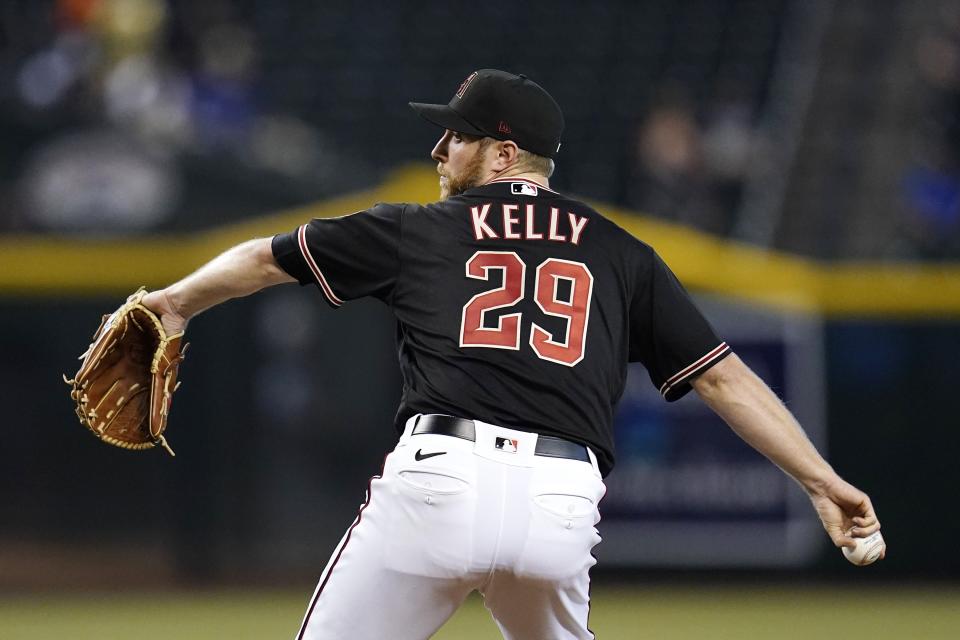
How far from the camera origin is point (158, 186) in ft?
31.5

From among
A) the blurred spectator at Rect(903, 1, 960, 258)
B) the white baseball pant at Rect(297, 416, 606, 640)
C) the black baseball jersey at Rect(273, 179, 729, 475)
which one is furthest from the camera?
the blurred spectator at Rect(903, 1, 960, 258)

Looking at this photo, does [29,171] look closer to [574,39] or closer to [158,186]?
[158,186]

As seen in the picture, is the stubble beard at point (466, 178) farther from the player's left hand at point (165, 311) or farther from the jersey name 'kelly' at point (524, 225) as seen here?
the player's left hand at point (165, 311)

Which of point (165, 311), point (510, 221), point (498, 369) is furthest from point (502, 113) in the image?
point (165, 311)

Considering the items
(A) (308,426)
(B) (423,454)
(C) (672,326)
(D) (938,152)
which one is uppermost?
(D) (938,152)

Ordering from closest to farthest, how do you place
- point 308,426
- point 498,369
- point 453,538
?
point 453,538, point 498,369, point 308,426

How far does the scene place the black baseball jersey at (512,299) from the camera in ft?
10.9

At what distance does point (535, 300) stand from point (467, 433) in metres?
0.33

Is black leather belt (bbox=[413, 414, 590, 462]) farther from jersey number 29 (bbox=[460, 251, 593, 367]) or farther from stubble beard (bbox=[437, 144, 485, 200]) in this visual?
stubble beard (bbox=[437, 144, 485, 200])

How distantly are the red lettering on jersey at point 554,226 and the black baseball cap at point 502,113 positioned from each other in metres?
0.13

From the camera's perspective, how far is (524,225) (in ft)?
11.3

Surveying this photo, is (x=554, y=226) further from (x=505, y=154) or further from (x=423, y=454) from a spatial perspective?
(x=423, y=454)

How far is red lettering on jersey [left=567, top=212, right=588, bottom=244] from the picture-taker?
346cm

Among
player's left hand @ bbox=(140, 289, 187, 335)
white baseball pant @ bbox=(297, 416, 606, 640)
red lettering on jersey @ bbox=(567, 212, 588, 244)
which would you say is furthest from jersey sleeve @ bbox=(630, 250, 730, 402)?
player's left hand @ bbox=(140, 289, 187, 335)
